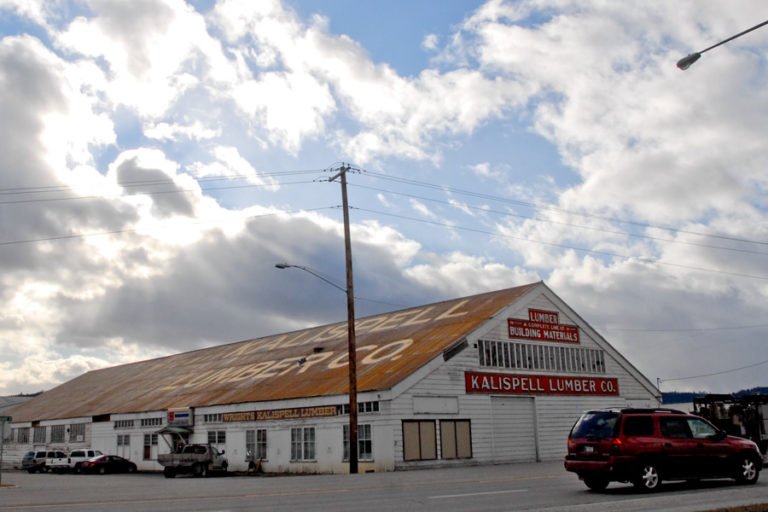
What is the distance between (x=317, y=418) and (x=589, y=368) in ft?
56.9

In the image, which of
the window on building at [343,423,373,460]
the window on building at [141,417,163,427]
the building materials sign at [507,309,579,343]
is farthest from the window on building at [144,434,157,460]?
the building materials sign at [507,309,579,343]

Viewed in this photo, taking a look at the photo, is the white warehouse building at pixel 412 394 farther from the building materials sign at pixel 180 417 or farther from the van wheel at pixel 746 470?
the van wheel at pixel 746 470

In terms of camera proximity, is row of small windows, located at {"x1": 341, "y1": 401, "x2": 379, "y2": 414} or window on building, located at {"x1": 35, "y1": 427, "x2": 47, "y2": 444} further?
window on building, located at {"x1": 35, "y1": 427, "x2": 47, "y2": 444}

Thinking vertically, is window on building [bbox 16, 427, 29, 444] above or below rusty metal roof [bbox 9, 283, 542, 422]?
below

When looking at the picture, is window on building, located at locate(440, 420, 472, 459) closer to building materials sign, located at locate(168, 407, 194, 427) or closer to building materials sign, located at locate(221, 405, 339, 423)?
building materials sign, located at locate(221, 405, 339, 423)

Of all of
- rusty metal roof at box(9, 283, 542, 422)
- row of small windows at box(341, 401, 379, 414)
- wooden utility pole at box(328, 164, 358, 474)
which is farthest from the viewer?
rusty metal roof at box(9, 283, 542, 422)

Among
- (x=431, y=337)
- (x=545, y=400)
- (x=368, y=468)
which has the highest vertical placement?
(x=431, y=337)

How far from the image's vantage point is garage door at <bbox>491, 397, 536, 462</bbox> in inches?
1570

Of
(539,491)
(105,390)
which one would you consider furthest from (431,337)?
(105,390)

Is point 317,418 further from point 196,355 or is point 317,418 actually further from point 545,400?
point 196,355

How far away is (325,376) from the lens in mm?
41500

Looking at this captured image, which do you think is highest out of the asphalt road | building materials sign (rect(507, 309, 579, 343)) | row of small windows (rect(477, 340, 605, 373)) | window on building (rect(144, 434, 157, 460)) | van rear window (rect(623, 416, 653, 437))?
building materials sign (rect(507, 309, 579, 343))

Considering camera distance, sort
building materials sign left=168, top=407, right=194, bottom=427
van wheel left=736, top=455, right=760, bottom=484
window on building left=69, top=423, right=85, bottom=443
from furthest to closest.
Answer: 1. window on building left=69, top=423, right=85, bottom=443
2. building materials sign left=168, top=407, right=194, bottom=427
3. van wheel left=736, top=455, right=760, bottom=484

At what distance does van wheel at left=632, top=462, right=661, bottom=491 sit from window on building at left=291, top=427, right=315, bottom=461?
24.1 m
